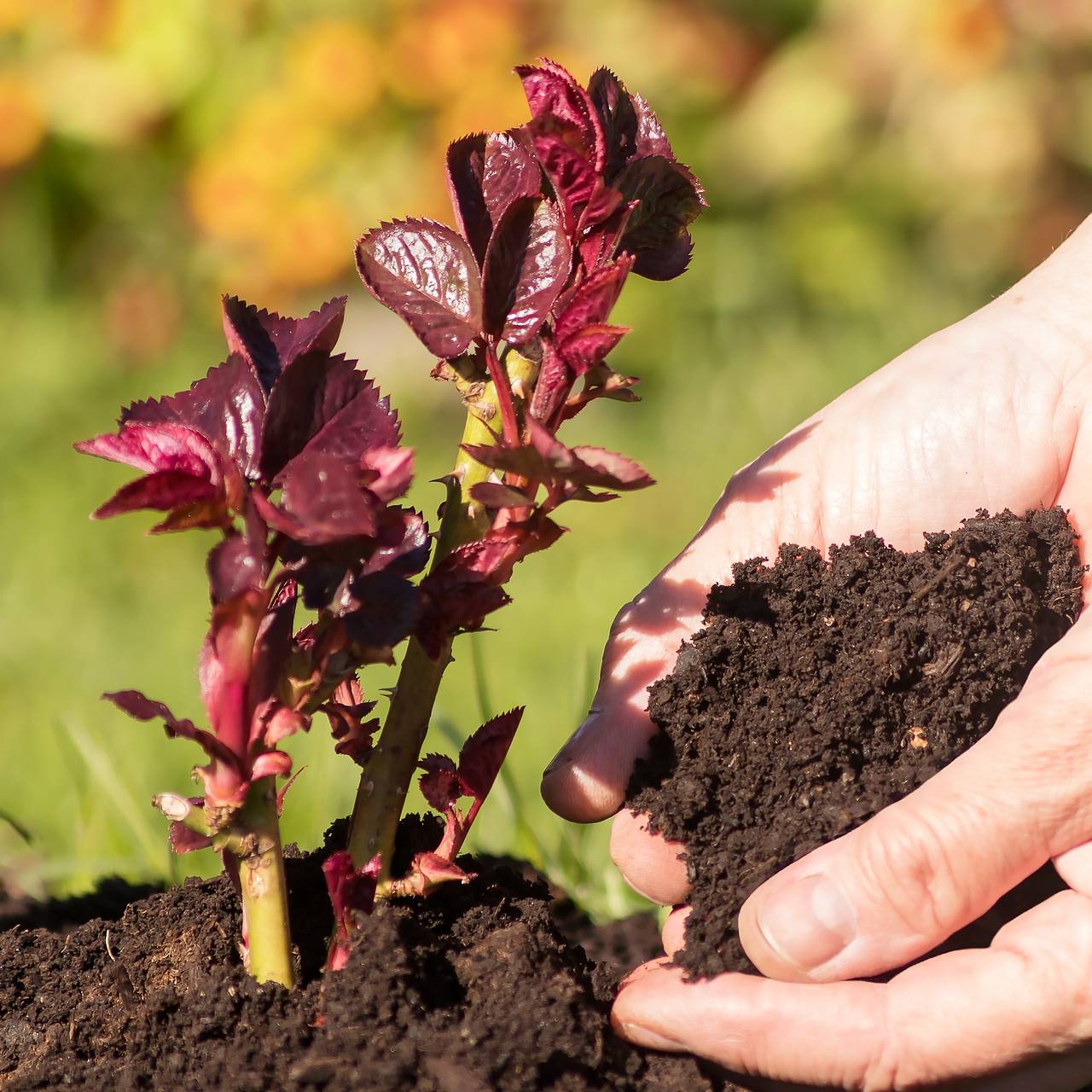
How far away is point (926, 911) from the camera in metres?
1.56

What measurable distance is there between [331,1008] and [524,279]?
0.84 meters

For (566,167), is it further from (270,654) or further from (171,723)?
(171,723)

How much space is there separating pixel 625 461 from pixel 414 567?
29cm

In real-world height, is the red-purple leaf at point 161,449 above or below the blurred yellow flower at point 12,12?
below

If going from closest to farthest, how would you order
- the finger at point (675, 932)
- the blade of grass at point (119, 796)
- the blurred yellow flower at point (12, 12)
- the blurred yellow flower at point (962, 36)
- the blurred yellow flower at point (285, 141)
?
the finger at point (675, 932) → the blade of grass at point (119, 796) → the blurred yellow flower at point (962, 36) → the blurred yellow flower at point (285, 141) → the blurred yellow flower at point (12, 12)

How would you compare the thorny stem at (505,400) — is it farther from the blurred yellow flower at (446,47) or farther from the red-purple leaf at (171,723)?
the blurred yellow flower at (446,47)

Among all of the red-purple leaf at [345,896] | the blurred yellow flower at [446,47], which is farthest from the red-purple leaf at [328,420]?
the blurred yellow flower at [446,47]

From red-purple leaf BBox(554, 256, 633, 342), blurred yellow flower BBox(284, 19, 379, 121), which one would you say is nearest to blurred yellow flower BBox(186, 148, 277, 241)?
blurred yellow flower BBox(284, 19, 379, 121)

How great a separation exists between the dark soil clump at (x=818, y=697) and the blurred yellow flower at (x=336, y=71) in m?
4.11

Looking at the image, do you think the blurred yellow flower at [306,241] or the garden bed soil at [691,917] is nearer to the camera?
the garden bed soil at [691,917]

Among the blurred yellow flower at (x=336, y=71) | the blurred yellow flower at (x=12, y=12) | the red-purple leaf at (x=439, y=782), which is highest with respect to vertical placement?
the blurred yellow flower at (x=12, y=12)

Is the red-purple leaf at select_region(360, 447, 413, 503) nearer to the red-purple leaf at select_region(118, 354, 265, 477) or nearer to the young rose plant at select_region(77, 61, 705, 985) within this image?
the young rose plant at select_region(77, 61, 705, 985)

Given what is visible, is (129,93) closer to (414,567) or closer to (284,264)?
(284,264)

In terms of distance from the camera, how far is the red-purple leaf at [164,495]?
4.08 ft
